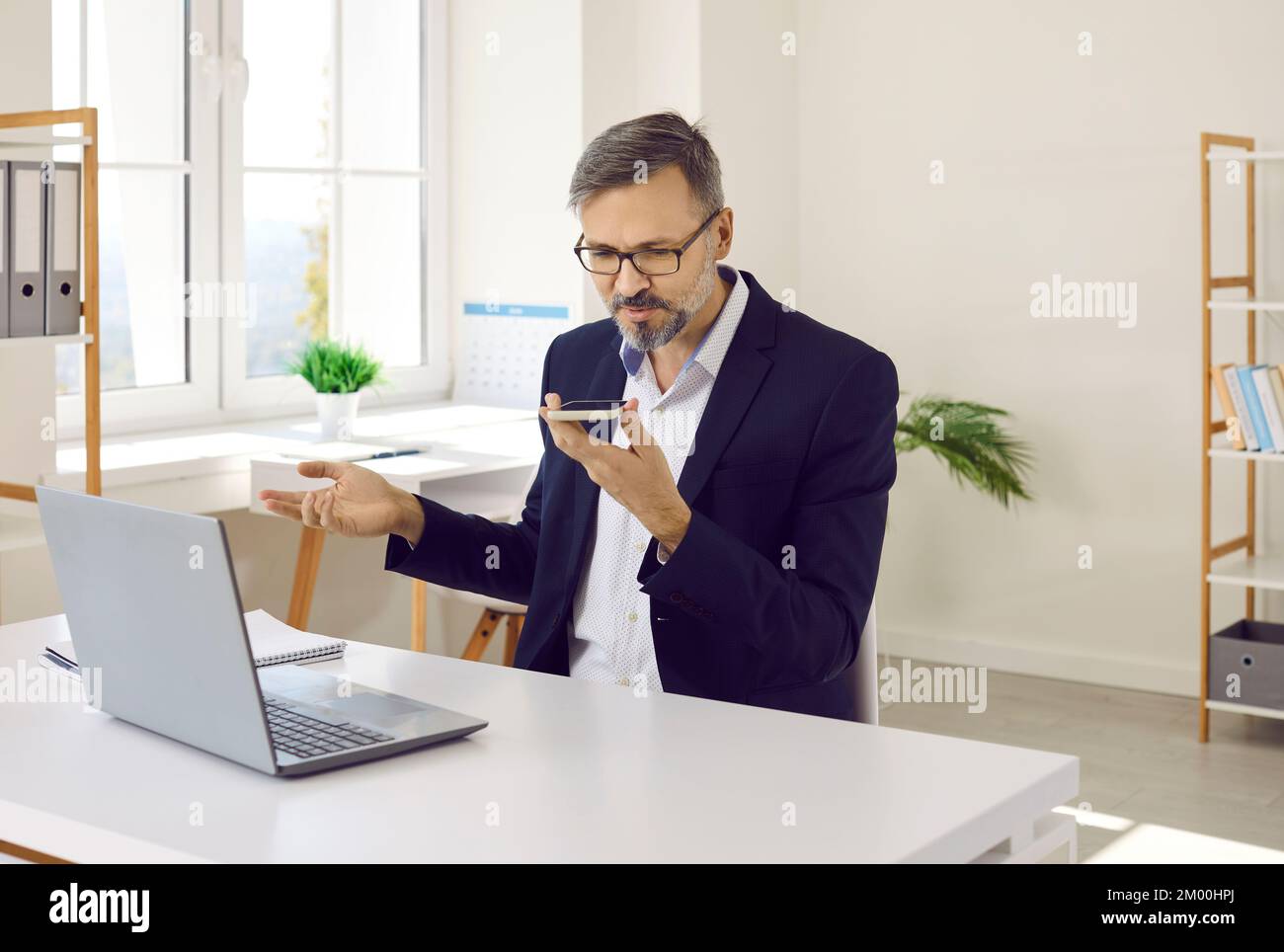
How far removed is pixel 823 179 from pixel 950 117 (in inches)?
18.8

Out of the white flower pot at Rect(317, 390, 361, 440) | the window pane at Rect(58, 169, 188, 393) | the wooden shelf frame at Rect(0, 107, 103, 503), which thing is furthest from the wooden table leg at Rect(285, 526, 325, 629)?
the wooden shelf frame at Rect(0, 107, 103, 503)

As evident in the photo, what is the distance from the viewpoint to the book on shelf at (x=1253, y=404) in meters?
3.74

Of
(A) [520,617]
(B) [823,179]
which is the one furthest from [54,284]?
(B) [823,179]

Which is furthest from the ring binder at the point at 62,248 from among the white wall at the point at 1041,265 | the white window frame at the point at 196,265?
the white wall at the point at 1041,265

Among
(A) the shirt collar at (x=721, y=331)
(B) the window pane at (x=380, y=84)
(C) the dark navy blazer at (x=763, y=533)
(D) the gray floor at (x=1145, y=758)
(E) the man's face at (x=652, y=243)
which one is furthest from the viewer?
(B) the window pane at (x=380, y=84)

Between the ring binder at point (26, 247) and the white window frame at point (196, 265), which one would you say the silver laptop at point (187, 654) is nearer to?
the ring binder at point (26, 247)

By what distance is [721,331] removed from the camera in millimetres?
2025

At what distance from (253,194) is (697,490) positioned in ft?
8.44

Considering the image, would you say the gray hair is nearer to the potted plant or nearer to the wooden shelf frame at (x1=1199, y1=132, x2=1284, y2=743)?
the potted plant

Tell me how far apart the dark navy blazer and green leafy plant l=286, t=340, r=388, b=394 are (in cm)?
192

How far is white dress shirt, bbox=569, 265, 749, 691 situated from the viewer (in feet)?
6.42

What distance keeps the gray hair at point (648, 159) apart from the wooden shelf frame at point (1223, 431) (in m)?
2.16

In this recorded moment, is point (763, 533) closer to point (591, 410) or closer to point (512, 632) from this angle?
point (591, 410)

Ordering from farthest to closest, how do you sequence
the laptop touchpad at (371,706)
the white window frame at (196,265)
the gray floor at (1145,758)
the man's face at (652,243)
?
the white window frame at (196,265) < the gray floor at (1145,758) < the man's face at (652,243) < the laptop touchpad at (371,706)
